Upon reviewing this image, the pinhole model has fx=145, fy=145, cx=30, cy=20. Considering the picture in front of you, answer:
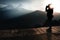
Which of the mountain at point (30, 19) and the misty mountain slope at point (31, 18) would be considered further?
the misty mountain slope at point (31, 18)

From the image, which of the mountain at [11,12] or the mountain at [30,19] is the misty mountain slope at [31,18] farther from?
the mountain at [11,12]

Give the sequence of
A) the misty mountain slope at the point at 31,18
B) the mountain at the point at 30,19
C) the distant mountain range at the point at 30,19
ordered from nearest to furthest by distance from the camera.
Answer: the distant mountain range at the point at 30,19 < the mountain at the point at 30,19 < the misty mountain slope at the point at 31,18

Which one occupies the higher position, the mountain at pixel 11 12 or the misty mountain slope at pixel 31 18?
the mountain at pixel 11 12

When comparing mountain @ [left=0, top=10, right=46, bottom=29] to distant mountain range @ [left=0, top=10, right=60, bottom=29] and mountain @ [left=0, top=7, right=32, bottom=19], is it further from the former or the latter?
mountain @ [left=0, top=7, right=32, bottom=19]

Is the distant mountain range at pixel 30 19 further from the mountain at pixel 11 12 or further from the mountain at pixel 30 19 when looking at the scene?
the mountain at pixel 11 12

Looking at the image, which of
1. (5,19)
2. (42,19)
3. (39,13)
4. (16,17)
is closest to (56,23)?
(42,19)

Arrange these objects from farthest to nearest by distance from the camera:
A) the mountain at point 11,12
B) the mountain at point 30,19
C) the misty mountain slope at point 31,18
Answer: the mountain at point 11,12 < the misty mountain slope at point 31,18 < the mountain at point 30,19

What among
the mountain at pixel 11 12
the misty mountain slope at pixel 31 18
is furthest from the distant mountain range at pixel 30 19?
the mountain at pixel 11 12

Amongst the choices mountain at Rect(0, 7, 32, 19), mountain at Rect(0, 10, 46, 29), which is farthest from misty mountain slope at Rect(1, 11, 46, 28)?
mountain at Rect(0, 7, 32, 19)

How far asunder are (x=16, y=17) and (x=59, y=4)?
5.73m

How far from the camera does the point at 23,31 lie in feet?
33.3

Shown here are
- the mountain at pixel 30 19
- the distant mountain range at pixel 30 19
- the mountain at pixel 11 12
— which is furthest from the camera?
the mountain at pixel 11 12

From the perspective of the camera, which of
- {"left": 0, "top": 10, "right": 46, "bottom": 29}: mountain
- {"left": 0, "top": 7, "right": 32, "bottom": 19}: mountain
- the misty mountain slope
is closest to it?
{"left": 0, "top": 10, "right": 46, "bottom": 29}: mountain

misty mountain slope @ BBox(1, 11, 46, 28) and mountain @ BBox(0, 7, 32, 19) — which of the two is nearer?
misty mountain slope @ BBox(1, 11, 46, 28)
